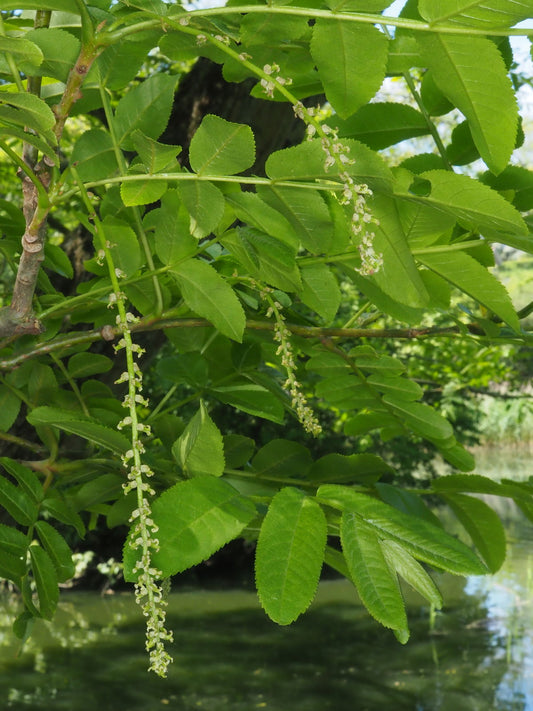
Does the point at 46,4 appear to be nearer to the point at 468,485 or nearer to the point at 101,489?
the point at 101,489

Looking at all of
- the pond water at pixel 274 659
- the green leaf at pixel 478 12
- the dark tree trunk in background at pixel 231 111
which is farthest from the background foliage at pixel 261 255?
the pond water at pixel 274 659

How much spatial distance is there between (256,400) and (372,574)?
282 millimetres

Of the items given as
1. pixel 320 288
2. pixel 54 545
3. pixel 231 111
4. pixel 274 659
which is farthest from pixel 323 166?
pixel 274 659

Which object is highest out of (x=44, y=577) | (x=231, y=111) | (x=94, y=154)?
(x=231, y=111)

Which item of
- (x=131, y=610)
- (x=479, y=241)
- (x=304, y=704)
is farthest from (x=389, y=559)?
(x=131, y=610)

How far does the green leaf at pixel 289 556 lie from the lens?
37 centimetres

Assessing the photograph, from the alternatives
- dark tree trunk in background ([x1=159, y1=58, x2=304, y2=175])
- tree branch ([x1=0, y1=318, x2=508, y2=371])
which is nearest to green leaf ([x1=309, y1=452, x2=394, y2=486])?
tree branch ([x1=0, y1=318, x2=508, y2=371])

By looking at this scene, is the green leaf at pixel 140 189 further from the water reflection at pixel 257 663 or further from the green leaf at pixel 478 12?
the water reflection at pixel 257 663

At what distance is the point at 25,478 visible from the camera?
596 millimetres

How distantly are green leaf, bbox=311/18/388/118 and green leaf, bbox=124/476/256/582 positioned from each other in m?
0.23

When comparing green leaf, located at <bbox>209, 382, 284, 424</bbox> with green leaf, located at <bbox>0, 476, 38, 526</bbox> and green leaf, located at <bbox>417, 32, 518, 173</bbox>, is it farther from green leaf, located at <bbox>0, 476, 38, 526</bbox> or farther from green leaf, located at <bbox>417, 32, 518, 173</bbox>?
green leaf, located at <bbox>417, 32, 518, 173</bbox>

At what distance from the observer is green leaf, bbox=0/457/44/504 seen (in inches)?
23.2

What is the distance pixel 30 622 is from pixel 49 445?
0.53 ft

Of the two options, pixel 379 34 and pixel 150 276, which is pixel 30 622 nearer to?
pixel 150 276
